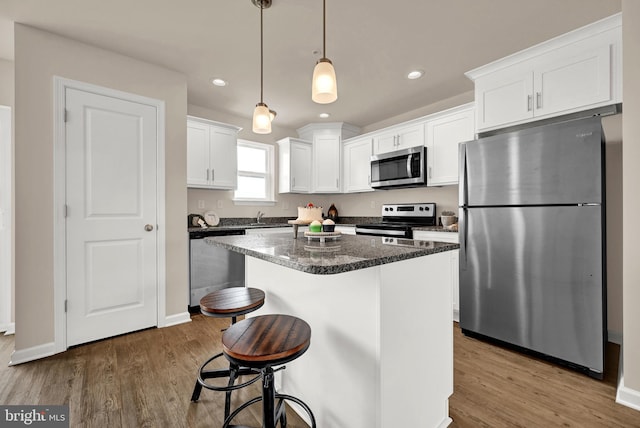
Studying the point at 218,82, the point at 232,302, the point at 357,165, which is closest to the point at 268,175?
the point at 357,165

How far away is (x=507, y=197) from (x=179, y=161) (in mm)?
2964

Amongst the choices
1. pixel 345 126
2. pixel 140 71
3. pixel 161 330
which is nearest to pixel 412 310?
pixel 161 330

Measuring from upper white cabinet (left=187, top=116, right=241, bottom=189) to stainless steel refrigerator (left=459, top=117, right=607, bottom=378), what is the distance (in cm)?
273

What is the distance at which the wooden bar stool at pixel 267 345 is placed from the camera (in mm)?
982

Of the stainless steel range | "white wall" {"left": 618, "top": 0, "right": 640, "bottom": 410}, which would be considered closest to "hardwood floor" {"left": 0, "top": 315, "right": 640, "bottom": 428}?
"white wall" {"left": 618, "top": 0, "right": 640, "bottom": 410}

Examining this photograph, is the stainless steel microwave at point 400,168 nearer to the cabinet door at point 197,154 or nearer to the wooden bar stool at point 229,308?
the cabinet door at point 197,154

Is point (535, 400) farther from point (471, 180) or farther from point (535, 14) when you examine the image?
point (535, 14)

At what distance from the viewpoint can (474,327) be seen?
247cm

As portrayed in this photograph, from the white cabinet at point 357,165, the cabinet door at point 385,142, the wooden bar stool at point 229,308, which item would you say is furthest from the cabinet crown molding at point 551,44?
the wooden bar stool at point 229,308

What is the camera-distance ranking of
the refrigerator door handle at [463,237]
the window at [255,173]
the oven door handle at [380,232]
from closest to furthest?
1. the refrigerator door handle at [463,237]
2. the oven door handle at [380,232]
3. the window at [255,173]

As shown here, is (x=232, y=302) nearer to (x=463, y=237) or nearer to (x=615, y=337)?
(x=463, y=237)

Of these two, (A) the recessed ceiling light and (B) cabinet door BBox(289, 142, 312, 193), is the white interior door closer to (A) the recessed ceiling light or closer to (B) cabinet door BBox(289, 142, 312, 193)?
(A) the recessed ceiling light

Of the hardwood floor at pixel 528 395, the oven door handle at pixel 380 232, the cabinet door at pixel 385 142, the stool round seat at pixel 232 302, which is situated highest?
the cabinet door at pixel 385 142

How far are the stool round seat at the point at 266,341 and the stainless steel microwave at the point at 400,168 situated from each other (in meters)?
2.70
